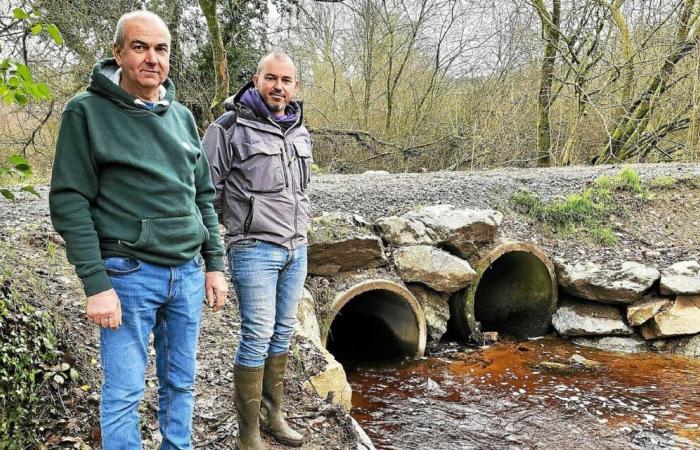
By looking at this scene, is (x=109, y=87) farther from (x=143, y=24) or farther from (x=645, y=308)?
(x=645, y=308)

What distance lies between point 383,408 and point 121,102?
Result: 11.9ft

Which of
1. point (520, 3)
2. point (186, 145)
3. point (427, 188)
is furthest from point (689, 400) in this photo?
point (520, 3)

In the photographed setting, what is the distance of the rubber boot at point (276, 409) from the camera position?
2678 millimetres

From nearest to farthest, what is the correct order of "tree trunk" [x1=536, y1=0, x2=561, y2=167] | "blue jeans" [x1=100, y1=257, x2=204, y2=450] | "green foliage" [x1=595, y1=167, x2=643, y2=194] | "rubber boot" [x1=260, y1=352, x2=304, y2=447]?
1. "blue jeans" [x1=100, y1=257, x2=204, y2=450]
2. "rubber boot" [x1=260, y1=352, x2=304, y2=447]
3. "green foliage" [x1=595, y1=167, x2=643, y2=194]
4. "tree trunk" [x1=536, y1=0, x2=561, y2=167]

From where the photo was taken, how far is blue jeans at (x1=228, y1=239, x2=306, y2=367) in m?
2.37

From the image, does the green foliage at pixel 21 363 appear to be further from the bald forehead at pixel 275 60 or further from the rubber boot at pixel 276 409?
the bald forehead at pixel 275 60

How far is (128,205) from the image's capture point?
1.75 meters

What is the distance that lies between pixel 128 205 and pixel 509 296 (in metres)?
5.96

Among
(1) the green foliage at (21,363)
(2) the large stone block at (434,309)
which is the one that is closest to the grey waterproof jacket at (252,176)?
(1) the green foliage at (21,363)

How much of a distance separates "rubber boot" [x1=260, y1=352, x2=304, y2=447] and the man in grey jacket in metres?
0.15

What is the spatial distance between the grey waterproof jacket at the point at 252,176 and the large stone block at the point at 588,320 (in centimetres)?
481

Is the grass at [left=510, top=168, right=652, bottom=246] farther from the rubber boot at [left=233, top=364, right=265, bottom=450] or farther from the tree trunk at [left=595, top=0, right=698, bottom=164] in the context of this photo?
the rubber boot at [left=233, top=364, right=265, bottom=450]

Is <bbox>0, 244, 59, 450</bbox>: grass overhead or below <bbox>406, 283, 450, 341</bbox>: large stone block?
overhead

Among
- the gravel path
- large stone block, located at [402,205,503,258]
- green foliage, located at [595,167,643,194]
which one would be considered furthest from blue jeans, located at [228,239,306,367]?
green foliage, located at [595,167,643,194]
